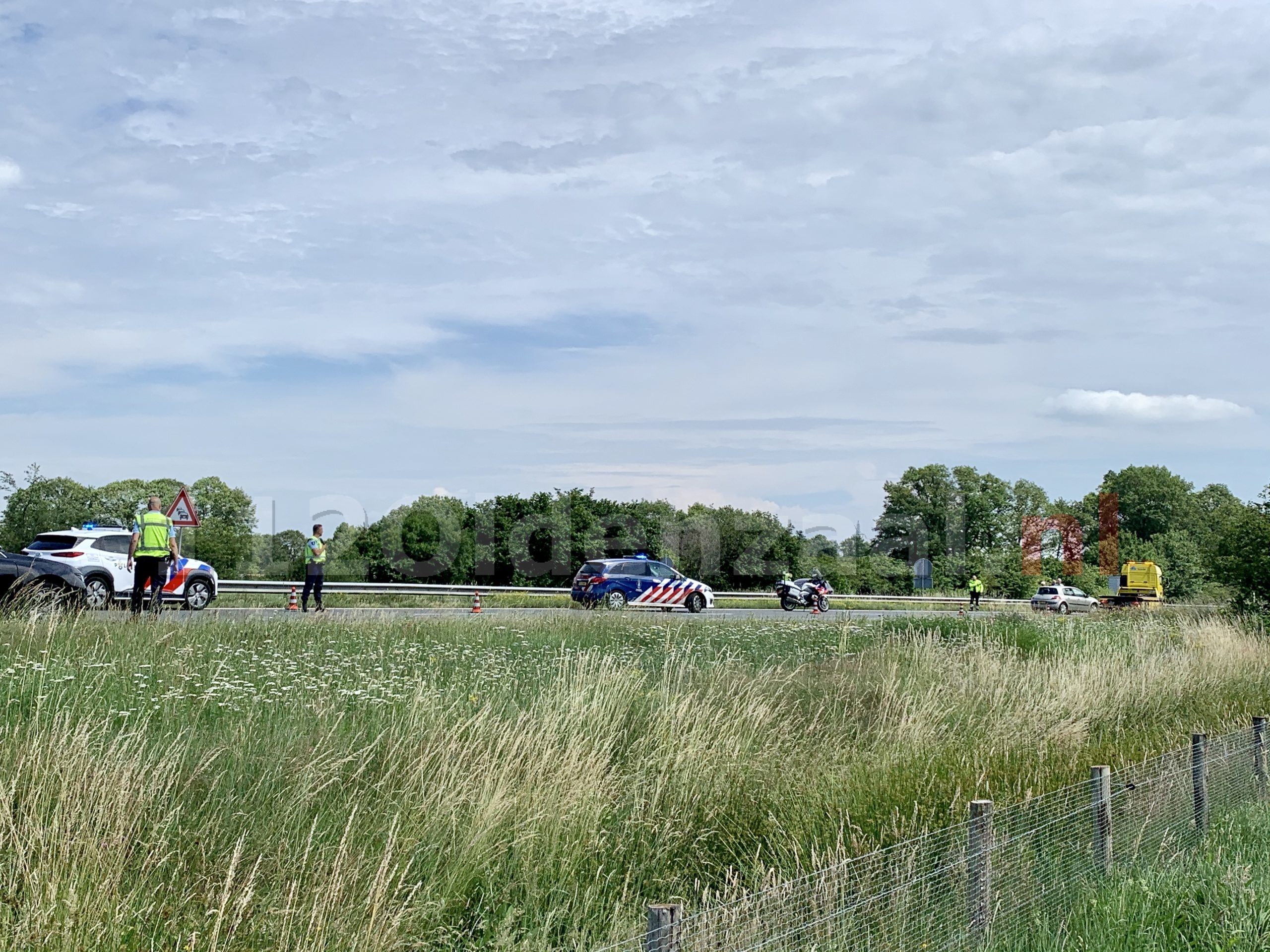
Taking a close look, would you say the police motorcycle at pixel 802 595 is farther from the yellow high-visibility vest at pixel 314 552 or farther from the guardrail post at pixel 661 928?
the guardrail post at pixel 661 928

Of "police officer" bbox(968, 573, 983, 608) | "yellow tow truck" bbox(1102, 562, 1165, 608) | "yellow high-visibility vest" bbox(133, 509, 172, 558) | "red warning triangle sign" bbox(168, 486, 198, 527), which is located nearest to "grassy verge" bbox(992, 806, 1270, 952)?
"yellow high-visibility vest" bbox(133, 509, 172, 558)

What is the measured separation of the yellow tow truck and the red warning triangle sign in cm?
4534

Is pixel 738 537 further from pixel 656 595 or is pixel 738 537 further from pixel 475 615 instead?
pixel 475 615

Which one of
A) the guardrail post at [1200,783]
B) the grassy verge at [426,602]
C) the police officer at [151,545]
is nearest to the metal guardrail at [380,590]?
the grassy verge at [426,602]

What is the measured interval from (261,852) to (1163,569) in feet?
324

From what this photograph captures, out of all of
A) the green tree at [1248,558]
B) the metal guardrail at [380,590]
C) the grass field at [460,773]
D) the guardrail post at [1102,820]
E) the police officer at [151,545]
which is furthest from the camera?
the metal guardrail at [380,590]

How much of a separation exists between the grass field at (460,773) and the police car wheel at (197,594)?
34.6ft

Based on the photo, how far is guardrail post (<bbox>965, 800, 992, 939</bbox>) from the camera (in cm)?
547

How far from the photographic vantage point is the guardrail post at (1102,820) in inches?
263

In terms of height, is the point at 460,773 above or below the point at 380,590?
below

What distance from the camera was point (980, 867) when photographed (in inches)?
217

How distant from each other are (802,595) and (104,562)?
22.0 metres

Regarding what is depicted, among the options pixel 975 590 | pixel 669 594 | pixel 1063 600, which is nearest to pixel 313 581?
pixel 669 594

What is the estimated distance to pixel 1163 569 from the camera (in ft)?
306
